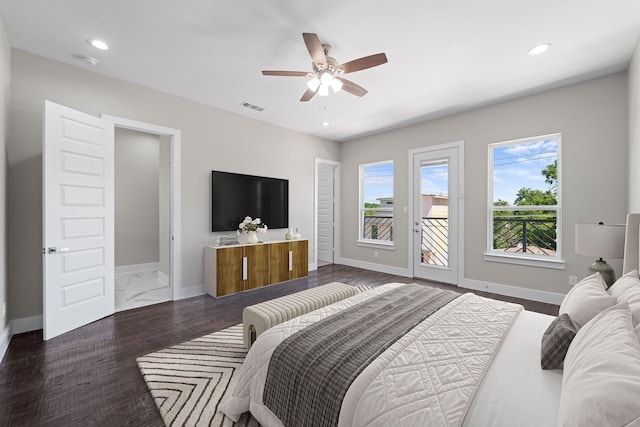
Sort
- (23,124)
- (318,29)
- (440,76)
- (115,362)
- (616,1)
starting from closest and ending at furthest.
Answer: (616,1) < (115,362) < (318,29) < (23,124) < (440,76)

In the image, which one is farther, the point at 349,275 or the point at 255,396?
the point at 349,275

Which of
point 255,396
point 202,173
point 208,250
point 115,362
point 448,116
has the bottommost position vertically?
point 115,362

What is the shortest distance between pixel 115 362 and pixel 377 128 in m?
4.87

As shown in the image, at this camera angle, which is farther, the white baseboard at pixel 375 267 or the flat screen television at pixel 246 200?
the white baseboard at pixel 375 267

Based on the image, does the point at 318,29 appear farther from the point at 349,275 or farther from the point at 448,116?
the point at 349,275

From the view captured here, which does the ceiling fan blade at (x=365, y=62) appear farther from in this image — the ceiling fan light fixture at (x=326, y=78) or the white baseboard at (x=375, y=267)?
the white baseboard at (x=375, y=267)

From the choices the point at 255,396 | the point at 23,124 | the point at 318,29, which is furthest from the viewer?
the point at 23,124

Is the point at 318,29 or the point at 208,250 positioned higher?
the point at 318,29

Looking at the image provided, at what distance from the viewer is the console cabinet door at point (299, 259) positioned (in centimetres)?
463

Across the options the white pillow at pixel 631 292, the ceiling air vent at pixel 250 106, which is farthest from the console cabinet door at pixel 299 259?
the white pillow at pixel 631 292

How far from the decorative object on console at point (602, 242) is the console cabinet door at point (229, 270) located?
12.5ft

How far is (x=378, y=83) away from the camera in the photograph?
10.9ft

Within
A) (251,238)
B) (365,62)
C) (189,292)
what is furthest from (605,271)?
(189,292)

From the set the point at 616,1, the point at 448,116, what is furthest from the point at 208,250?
the point at 616,1
